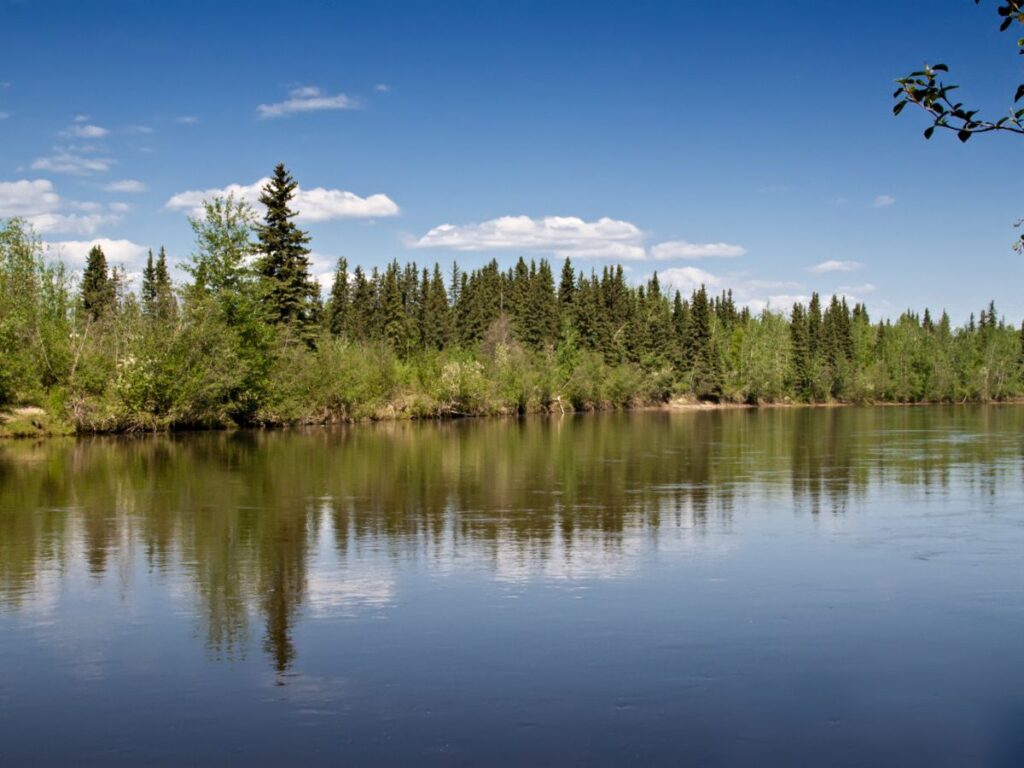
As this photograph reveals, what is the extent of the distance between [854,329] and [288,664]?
530ft

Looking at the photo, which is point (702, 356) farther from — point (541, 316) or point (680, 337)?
point (541, 316)

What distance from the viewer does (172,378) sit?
54875mm

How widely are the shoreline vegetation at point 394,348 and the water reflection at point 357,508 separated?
23.2ft

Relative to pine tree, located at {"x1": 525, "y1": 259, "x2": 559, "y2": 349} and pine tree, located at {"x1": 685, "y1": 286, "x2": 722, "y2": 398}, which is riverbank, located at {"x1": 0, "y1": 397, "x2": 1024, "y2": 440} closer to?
pine tree, located at {"x1": 685, "y1": 286, "x2": 722, "y2": 398}

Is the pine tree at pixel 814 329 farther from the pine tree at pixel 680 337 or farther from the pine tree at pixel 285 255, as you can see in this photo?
the pine tree at pixel 285 255

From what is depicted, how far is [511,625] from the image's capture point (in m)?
12.6

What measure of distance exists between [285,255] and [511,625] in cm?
5837

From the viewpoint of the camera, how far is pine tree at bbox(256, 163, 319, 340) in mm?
66688

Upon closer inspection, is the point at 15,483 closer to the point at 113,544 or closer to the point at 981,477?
the point at 113,544

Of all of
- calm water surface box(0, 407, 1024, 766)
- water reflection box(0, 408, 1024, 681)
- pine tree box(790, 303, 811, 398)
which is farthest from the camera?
pine tree box(790, 303, 811, 398)

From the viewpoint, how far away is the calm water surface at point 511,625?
29.1 ft

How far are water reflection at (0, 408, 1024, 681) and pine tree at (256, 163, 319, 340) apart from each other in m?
19.7

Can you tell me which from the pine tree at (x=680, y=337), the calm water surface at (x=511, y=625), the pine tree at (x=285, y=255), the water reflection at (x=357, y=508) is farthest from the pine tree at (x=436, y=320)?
the calm water surface at (x=511, y=625)

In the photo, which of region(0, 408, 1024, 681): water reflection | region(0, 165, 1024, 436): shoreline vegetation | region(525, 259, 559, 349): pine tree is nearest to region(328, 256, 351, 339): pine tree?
region(0, 165, 1024, 436): shoreline vegetation
